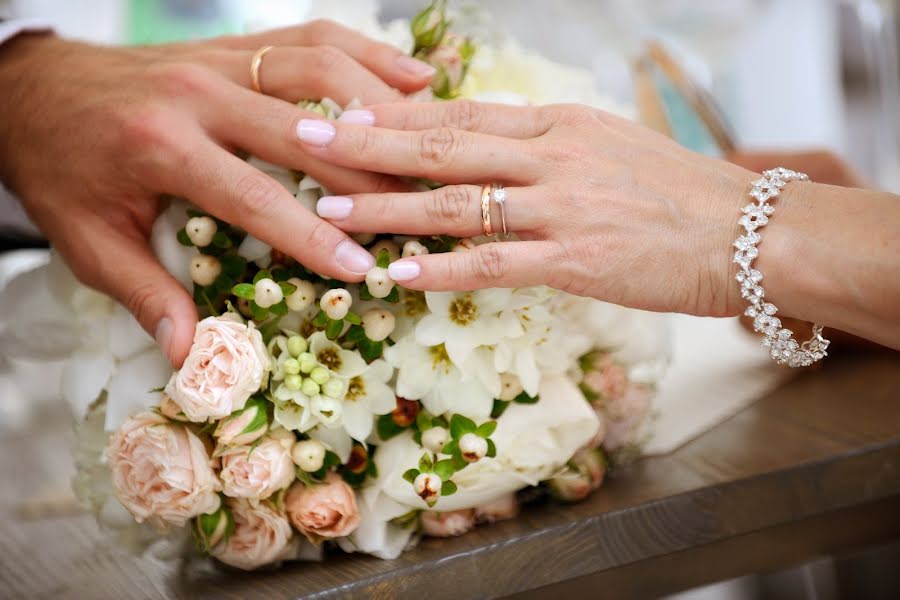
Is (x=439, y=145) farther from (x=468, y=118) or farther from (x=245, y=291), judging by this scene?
(x=245, y=291)

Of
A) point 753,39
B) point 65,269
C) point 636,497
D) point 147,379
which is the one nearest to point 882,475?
point 636,497

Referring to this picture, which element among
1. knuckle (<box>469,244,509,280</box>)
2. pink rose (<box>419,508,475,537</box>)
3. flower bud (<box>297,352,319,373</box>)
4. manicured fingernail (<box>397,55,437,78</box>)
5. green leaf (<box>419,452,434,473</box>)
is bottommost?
pink rose (<box>419,508,475,537</box>)

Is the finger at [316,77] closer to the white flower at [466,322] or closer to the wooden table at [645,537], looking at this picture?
the white flower at [466,322]

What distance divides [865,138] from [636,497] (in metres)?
4.91

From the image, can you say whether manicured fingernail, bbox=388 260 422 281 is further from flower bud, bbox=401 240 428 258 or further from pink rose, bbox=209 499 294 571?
pink rose, bbox=209 499 294 571

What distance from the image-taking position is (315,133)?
73 cm

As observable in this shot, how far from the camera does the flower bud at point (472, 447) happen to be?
672 mm

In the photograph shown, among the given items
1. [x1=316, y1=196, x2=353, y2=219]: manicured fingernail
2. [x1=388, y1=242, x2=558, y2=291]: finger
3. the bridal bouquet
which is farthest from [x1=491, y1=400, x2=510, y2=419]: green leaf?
[x1=316, y1=196, x2=353, y2=219]: manicured fingernail

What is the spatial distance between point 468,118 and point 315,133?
5.8 inches

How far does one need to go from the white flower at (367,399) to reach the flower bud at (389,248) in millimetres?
102

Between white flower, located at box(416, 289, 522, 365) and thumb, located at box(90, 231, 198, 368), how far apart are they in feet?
0.65

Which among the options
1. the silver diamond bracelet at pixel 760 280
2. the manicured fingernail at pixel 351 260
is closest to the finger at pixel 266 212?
the manicured fingernail at pixel 351 260

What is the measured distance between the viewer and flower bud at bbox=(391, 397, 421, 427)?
716mm

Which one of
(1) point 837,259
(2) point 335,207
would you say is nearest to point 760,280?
(1) point 837,259
